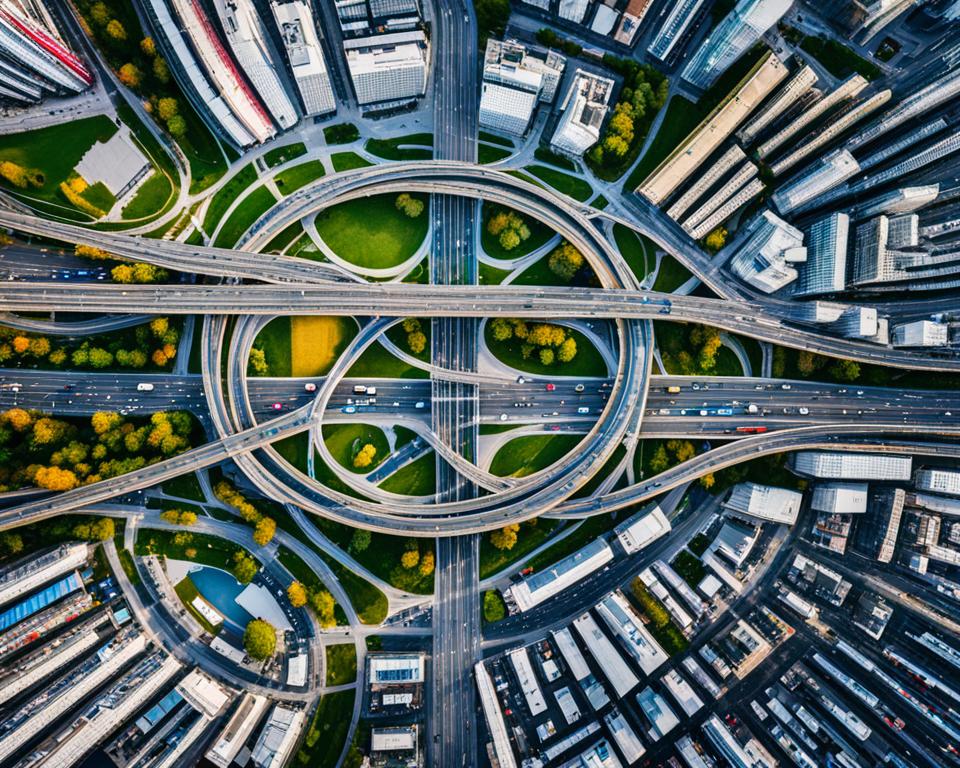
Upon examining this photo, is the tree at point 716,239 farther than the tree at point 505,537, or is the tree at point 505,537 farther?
the tree at point 505,537

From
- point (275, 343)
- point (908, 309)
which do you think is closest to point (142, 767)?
point (275, 343)

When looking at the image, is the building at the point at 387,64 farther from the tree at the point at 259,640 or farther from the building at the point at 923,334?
the building at the point at 923,334

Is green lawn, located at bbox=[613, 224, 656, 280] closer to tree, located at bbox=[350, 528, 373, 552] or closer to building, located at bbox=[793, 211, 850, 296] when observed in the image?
building, located at bbox=[793, 211, 850, 296]

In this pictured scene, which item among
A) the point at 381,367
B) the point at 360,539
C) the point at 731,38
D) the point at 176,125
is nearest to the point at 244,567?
the point at 360,539

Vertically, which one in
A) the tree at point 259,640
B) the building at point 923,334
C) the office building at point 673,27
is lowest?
the tree at point 259,640

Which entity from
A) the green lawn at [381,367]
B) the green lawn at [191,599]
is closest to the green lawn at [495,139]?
the green lawn at [381,367]
